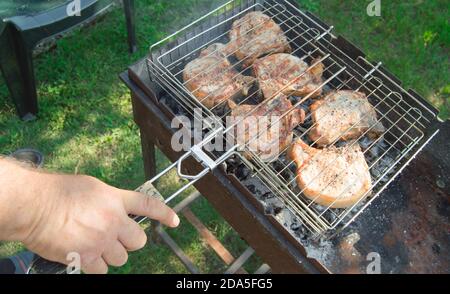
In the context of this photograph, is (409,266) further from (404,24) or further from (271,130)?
(404,24)

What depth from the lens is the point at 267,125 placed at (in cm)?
223

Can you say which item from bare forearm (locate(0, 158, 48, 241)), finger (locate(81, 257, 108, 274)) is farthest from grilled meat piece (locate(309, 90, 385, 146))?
bare forearm (locate(0, 158, 48, 241))

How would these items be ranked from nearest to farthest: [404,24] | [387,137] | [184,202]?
1. [387,137]
2. [184,202]
3. [404,24]

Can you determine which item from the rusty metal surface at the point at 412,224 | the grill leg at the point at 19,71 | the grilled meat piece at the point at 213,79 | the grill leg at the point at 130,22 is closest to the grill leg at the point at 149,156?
the grilled meat piece at the point at 213,79

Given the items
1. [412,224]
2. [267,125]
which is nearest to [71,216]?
[267,125]

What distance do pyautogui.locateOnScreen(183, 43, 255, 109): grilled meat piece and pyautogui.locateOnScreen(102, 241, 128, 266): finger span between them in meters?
0.90

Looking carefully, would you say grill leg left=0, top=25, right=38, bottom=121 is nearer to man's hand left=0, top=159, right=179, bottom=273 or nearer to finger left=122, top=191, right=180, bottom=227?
man's hand left=0, top=159, right=179, bottom=273

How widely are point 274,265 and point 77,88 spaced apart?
2.61 m

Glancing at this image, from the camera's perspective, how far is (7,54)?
3.33 m

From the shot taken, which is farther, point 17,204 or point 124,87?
point 124,87

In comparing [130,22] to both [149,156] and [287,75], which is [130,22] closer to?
[149,156]

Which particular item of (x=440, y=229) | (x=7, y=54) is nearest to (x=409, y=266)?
(x=440, y=229)

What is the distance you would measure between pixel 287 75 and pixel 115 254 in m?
1.30

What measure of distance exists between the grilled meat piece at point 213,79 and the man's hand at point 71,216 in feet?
2.58
